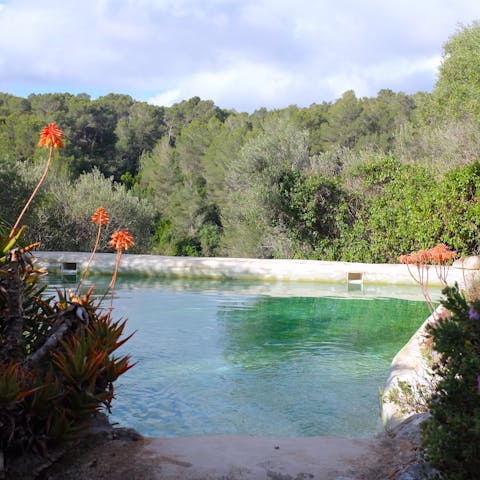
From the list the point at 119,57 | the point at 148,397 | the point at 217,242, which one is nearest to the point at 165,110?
the point at 217,242

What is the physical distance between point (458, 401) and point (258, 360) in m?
5.01

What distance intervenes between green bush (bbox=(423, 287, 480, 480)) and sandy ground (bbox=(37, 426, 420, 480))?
2.85 ft

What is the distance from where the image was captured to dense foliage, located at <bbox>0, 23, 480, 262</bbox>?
15.4 m

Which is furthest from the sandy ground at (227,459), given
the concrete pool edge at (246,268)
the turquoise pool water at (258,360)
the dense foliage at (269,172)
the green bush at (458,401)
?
the dense foliage at (269,172)

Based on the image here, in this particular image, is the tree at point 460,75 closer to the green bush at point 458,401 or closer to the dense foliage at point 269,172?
the dense foliage at point 269,172

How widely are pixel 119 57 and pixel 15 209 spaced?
5185mm

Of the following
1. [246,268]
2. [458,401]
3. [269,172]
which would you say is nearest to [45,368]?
[458,401]

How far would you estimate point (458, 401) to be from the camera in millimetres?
2504

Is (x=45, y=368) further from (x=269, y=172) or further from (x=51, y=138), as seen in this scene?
(x=269, y=172)

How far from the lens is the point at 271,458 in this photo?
3578mm

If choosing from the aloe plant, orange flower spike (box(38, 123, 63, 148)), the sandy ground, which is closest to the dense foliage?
orange flower spike (box(38, 123, 63, 148))

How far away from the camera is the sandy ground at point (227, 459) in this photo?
3344 millimetres

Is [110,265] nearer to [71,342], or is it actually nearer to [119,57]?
[119,57]

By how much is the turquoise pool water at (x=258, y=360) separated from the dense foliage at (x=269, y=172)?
3591 millimetres
